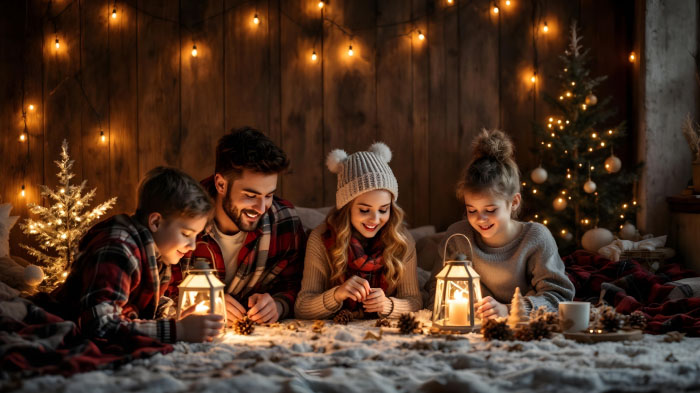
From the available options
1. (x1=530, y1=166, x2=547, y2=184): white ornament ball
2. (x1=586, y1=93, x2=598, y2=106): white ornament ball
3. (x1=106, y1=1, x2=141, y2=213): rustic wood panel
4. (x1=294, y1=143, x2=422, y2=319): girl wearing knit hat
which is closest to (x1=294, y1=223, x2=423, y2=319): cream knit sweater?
(x1=294, y1=143, x2=422, y2=319): girl wearing knit hat

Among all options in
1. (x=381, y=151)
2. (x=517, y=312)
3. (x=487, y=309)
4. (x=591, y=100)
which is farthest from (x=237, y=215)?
(x=591, y=100)

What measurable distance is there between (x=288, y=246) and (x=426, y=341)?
1.00 meters

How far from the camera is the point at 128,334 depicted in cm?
215

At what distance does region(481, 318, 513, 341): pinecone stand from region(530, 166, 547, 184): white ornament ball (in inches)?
64.7

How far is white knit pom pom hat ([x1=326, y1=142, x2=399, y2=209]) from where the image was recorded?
2.88 m

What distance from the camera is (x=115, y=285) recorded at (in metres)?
2.23

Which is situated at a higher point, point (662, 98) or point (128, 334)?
point (662, 98)

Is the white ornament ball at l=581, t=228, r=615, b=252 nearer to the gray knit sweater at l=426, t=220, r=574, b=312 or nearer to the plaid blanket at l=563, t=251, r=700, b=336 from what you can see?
the plaid blanket at l=563, t=251, r=700, b=336

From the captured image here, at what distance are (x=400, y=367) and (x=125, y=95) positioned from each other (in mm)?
3041

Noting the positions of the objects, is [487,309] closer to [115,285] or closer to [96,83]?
[115,285]

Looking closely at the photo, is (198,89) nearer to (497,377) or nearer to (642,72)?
(642,72)

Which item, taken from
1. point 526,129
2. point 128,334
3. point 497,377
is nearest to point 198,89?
point 526,129

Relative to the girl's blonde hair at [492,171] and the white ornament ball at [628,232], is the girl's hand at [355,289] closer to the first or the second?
the girl's blonde hair at [492,171]

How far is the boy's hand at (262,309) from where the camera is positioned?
270 centimetres
